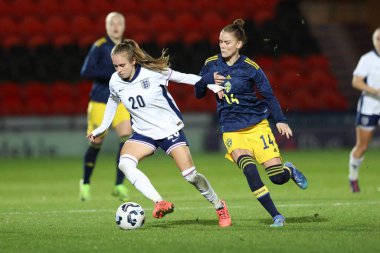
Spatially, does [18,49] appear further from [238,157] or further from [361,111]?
[238,157]

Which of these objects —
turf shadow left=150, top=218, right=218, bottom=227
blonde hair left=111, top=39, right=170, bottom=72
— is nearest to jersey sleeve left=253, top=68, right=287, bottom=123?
blonde hair left=111, top=39, right=170, bottom=72

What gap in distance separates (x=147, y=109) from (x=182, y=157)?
1.94 ft

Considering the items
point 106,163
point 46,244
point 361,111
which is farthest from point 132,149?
point 106,163

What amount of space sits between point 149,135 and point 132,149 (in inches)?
8.5

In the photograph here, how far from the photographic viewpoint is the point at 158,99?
8.93m

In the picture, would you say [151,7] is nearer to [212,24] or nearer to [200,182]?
[212,24]

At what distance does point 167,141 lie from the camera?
8906 mm

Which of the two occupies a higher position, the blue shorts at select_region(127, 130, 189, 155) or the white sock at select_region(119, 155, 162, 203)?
the blue shorts at select_region(127, 130, 189, 155)

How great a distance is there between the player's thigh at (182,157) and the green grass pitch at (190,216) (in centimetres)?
58

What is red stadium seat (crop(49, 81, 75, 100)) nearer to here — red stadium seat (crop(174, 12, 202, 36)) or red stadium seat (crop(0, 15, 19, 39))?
red stadium seat (crop(0, 15, 19, 39))

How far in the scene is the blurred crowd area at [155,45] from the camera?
22.1 metres

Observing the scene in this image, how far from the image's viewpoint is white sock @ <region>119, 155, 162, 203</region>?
341 inches

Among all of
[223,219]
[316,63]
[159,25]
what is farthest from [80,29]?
[223,219]

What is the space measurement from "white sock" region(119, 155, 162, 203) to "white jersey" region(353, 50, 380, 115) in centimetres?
501
